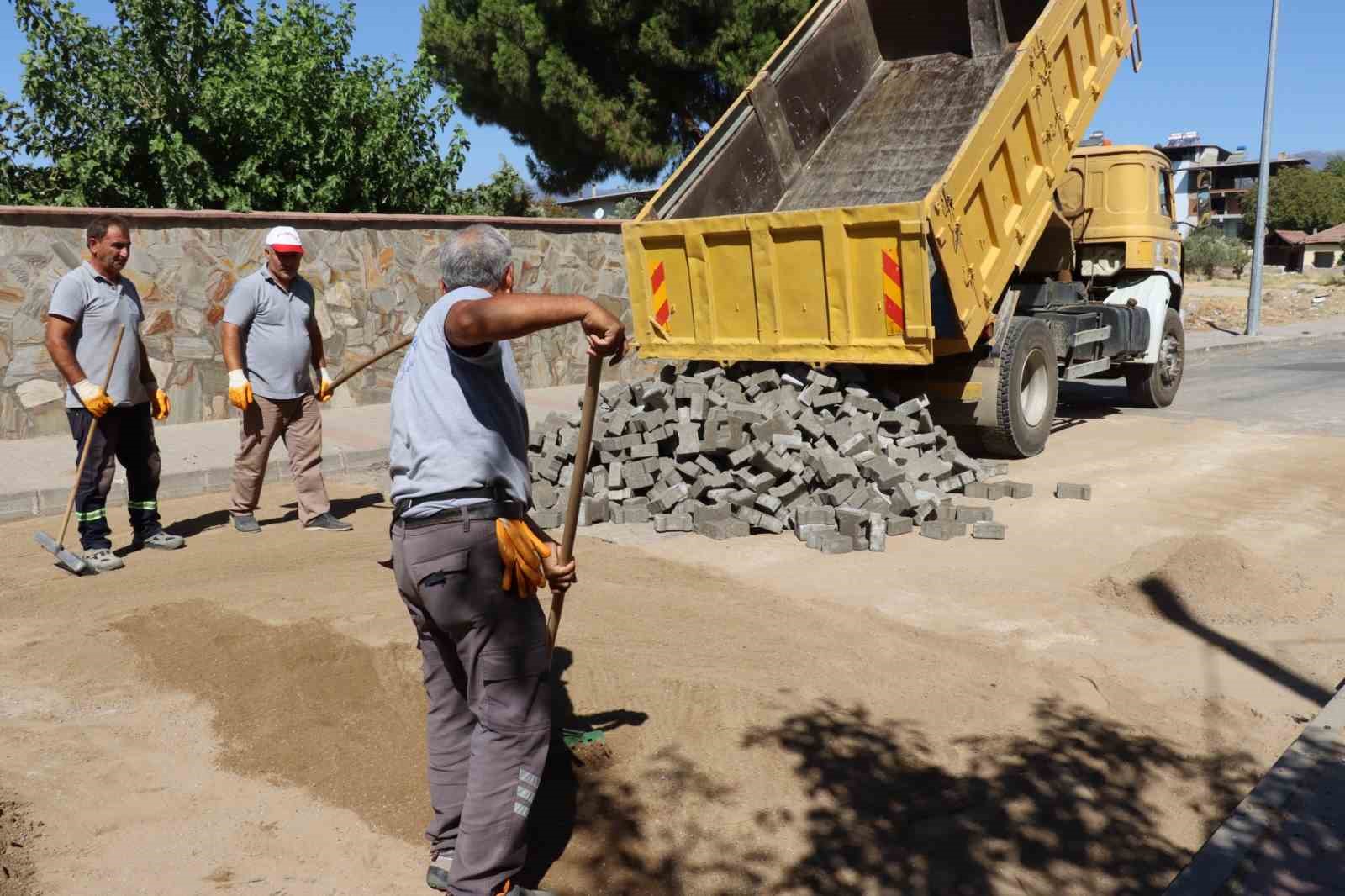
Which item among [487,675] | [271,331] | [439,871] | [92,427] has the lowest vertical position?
[439,871]

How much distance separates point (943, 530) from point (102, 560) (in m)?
Result: 4.84

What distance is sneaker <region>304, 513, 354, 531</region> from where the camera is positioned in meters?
7.43

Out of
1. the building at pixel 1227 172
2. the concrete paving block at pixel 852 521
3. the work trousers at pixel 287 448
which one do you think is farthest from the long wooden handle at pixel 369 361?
the building at pixel 1227 172

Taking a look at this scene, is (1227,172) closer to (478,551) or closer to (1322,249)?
(1322,249)

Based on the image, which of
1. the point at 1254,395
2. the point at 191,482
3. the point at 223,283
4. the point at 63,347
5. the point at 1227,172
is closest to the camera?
the point at 63,347

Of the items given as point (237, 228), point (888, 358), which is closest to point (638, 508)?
point (888, 358)

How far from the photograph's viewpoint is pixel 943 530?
7.14 m

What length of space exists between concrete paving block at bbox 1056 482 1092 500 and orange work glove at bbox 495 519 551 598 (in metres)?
5.89

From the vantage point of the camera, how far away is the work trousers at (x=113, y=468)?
Result: 6.39 metres

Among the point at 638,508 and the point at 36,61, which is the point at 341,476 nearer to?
the point at 638,508

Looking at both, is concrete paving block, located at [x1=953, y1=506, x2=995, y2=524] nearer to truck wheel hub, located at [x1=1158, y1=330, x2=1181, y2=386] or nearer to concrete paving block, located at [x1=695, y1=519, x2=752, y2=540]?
concrete paving block, located at [x1=695, y1=519, x2=752, y2=540]

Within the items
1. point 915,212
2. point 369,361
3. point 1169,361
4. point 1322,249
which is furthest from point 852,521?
point 1322,249

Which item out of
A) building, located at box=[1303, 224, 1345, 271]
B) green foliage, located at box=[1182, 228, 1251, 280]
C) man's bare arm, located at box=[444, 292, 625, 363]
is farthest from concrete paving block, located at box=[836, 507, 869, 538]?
building, located at box=[1303, 224, 1345, 271]

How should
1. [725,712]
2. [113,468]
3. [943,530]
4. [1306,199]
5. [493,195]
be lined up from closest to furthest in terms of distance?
[725,712] < [113,468] < [943,530] < [493,195] < [1306,199]
